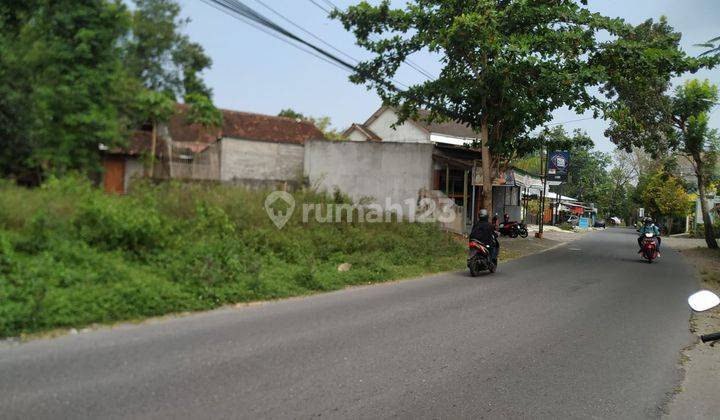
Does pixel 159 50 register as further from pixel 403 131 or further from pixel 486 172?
pixel 403 131

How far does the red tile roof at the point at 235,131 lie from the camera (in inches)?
700

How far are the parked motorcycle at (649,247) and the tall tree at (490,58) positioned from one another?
4.95 meters

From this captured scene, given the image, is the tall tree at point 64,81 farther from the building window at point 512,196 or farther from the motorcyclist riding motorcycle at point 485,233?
the building window at point 512,196

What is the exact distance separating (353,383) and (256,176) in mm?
16937

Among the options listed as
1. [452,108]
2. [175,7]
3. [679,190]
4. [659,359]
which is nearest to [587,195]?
[679,190]

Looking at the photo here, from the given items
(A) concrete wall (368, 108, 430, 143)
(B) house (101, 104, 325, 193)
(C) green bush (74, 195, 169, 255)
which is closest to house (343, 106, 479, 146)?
(A) concrete wall (368, 108, 430, 143)

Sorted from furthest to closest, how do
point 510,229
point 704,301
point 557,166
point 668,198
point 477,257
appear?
point 668,198 → point 557,166 → point 510,229 → point 477,257 → point 704,301

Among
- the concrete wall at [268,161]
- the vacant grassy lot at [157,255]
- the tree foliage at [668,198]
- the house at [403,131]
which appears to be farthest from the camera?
the tree foliage at [668,198]

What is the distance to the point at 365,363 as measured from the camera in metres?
5.07

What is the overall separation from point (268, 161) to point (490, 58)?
986 cm

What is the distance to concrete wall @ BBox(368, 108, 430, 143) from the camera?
1427 inches

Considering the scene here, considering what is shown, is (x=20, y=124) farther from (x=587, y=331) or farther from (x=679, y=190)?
(x=679, y=190)

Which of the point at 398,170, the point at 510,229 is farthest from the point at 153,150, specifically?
the point at 510,229

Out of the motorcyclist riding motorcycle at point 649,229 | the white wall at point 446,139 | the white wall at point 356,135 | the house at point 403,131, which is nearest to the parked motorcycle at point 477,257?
the motorcyclist riding motorcycle at point 649,229
